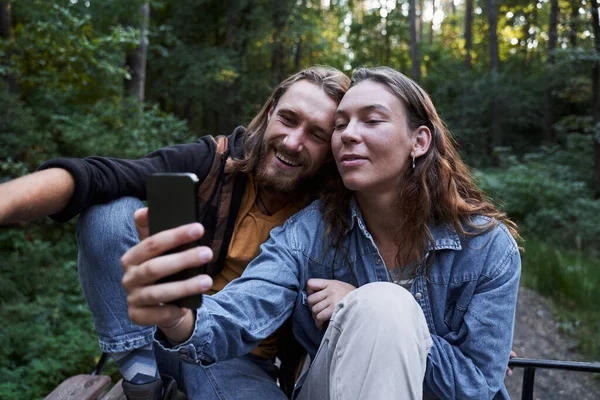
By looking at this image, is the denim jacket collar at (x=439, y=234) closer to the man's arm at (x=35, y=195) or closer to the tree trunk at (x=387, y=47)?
the man's arm at (x=35, y=195)

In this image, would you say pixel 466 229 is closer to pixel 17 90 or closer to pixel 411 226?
pixel 411 226

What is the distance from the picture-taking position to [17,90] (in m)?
6.21

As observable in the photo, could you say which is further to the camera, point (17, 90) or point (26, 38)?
point (17, 90)

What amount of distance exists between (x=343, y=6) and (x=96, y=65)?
48.1 ft

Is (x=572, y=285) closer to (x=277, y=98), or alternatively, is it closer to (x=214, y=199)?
(x=277, y=98)

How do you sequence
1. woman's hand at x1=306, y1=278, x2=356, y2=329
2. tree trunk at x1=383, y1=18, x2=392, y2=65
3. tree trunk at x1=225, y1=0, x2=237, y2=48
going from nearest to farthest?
woman's hand at x1=306, y1=278, x2=356, y2=329
tree trunk at x1=225, y1=0, x2=237, y2=48
tree trunk at x1=383, y1=18, x2=392, y2=65

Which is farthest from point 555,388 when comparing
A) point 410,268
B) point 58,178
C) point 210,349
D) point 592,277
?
point 58,178

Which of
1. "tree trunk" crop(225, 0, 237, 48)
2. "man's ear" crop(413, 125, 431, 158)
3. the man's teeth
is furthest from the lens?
"tree trunk" crop(225, 0, 237, 48)

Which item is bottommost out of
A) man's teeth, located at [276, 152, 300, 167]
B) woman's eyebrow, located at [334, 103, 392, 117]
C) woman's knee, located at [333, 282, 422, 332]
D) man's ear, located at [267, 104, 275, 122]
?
woman's knee, located at [333, 282, 422, 332]

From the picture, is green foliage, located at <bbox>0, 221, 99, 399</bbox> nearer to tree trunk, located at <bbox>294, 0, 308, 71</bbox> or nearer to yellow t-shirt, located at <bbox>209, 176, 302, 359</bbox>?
yellow t-shirt, located at <bbox>209, 176, 302, 359</bbox>

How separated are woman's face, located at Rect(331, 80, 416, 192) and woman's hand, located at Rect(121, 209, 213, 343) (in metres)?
1.06

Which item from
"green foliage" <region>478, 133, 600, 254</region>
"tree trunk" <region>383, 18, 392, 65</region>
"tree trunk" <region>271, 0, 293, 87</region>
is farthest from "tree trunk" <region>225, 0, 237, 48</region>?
"tree trunk" <region>383, 18, 392, 65</region>

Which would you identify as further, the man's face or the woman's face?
the man's face

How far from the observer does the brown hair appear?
2332mm
